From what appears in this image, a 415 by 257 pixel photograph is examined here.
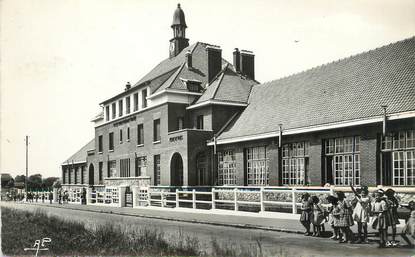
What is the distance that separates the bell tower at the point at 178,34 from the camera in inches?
1651

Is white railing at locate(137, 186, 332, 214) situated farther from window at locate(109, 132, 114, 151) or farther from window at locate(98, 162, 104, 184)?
window at locate(98, 162, 104, 184)

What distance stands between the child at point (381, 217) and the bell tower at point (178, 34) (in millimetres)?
31271

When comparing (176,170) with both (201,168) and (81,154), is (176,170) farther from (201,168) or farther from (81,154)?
(81,154)

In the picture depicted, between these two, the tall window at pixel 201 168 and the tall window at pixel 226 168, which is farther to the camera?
the tall window at pixel 201 168

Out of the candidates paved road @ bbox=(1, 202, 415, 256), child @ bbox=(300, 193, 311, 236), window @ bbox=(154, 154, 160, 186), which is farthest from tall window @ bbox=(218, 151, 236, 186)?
child @ bbox=(300, 193, 311, 236)

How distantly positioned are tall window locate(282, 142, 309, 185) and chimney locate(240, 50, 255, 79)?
509 inches

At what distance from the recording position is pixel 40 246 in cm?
1352

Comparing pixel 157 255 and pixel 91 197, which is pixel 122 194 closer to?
pixel 91 197

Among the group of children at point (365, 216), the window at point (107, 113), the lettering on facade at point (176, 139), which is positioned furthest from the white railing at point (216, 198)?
the window at point (107, 113)

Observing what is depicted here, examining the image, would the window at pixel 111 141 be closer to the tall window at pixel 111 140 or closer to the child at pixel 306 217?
the tall window at pixel 111 140

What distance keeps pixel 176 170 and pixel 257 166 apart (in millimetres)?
7669

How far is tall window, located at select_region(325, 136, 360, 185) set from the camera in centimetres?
2059

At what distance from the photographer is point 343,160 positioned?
2122 cm

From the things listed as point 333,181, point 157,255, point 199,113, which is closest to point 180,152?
point 199,113
